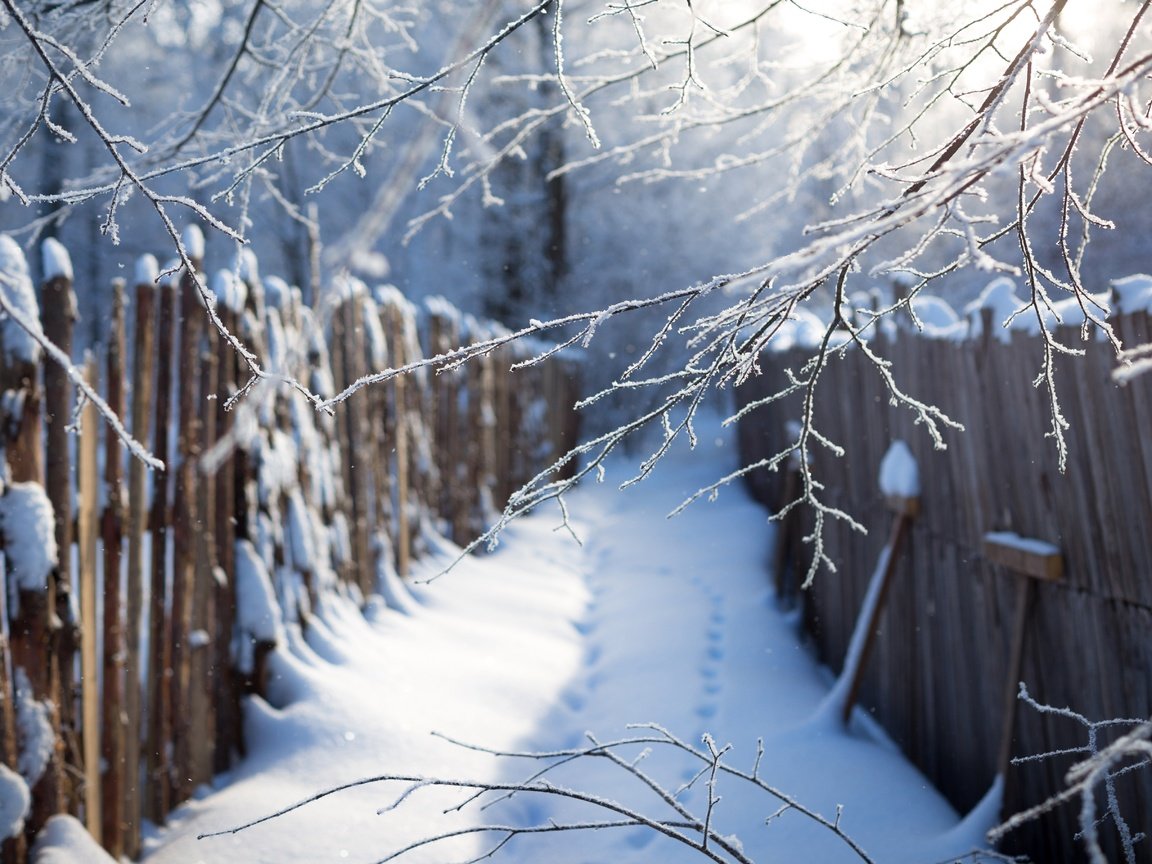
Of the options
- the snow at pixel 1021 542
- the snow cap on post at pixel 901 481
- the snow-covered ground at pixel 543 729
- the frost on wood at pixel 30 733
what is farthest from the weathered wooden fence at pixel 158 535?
the snow cap on post at pixel 901 481

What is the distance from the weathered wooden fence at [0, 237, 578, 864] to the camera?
2.25 m

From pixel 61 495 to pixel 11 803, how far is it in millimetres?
785

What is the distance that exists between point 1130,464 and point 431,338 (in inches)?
209

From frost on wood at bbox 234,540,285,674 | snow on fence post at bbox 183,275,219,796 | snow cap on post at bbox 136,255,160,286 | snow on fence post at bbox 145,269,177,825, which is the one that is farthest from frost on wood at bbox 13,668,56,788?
snow cap on post at bbox 136,255,160,286

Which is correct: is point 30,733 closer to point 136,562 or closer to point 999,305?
point 136,562

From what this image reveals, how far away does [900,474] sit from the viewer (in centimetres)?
402

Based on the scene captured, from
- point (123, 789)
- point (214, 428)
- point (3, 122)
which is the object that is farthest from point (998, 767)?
point (3, 122)

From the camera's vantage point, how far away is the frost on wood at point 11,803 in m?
2.06

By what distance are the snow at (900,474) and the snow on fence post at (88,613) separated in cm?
313

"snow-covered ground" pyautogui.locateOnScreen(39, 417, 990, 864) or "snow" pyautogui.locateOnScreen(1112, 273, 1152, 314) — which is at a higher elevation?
"snow" pyautogui.locateOnScreen(1112, 273, 1152, 314)

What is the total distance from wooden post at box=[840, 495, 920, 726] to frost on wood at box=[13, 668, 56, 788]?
3.15m

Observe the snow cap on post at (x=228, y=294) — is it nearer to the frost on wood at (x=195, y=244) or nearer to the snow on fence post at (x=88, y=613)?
the frost on wood at (x=195, y=244)

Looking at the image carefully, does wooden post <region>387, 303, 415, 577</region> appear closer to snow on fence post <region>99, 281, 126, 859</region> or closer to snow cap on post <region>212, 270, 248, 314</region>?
snow cap on post <region>212, 270, 248, 314</region>

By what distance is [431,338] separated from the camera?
22.7ft
